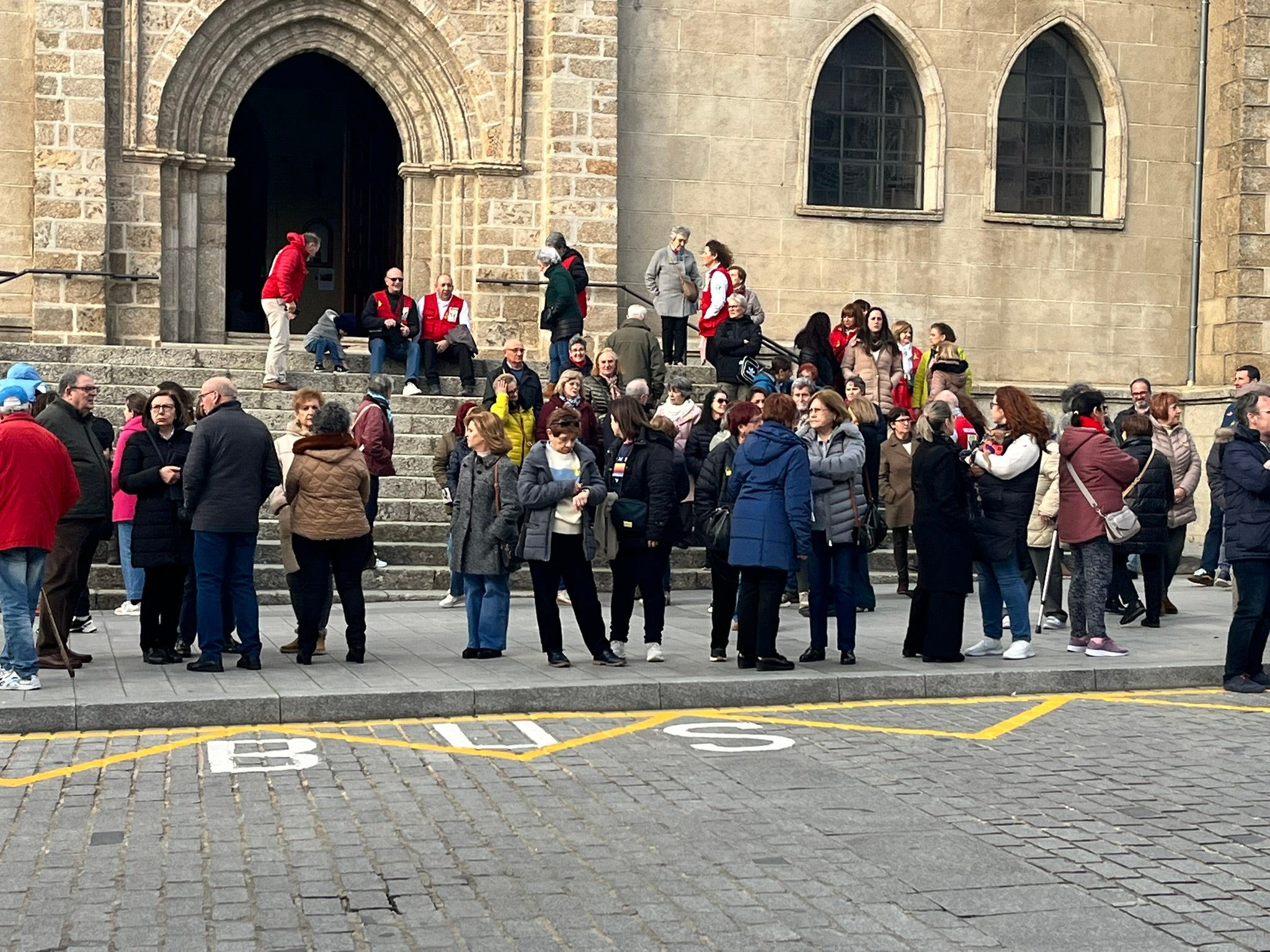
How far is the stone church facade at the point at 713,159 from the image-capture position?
19.6 m

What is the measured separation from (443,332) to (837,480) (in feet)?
25.2

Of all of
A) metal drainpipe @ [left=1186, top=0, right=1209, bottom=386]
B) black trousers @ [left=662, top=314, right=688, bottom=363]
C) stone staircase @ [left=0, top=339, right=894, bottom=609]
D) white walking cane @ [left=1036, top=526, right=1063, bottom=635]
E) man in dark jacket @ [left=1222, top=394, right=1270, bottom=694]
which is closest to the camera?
man in dark jacket @ [left=1222, top=394, right=1270, bottom=694]

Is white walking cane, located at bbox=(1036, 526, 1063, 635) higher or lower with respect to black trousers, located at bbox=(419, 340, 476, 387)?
lower

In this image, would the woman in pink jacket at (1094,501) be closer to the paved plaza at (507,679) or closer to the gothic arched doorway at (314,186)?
the paved plaza at (507,679)

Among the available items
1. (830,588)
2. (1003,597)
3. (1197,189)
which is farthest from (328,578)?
(1197,189)

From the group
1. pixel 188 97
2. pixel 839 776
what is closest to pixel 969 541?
pixel 839 776

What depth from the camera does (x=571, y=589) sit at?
11.4 meters

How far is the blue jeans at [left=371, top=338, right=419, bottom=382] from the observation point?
731 inches

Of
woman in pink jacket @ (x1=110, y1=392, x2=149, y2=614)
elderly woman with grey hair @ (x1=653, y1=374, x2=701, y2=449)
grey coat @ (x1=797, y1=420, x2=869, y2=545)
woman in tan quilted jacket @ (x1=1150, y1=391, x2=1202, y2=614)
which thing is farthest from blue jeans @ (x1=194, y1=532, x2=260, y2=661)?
woman in tan quilted jacket @ (x1=1150, y1=391, x2=1202, y2=614)

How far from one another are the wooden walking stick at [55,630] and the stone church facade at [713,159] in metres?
9.05

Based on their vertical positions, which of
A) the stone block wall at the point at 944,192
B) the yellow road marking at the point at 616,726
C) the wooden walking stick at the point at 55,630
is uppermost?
the stone block wall at the point at 944,192

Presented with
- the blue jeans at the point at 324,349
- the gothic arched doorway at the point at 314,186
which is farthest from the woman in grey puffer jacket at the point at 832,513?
the gothic arched doorway at the point at 314,186

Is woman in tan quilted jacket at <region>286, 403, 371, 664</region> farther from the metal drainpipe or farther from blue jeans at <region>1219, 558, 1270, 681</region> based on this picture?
the metal drainpipe

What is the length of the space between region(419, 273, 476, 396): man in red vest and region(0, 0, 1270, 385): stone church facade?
1995 millimetres
